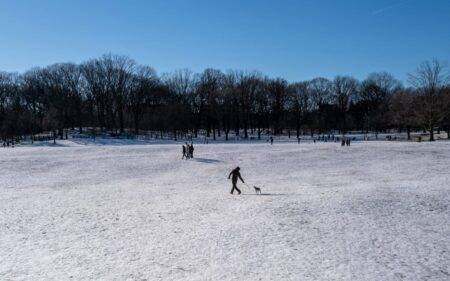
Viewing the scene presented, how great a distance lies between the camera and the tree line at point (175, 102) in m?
93.9

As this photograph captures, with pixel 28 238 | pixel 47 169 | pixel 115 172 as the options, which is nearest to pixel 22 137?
pixel 47 169

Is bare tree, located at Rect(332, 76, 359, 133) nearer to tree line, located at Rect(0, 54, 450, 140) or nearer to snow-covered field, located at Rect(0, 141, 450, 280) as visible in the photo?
tree line, located at Rect(0, 54, 450, 140)

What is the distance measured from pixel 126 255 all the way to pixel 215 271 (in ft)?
11.1

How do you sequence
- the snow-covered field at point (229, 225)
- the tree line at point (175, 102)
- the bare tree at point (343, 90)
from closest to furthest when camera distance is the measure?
the snow-covered field at point (229, 225) → the tree line at point (175, 102) → the bare tree at point (343, 90)

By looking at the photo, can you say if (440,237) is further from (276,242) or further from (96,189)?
(96,189)

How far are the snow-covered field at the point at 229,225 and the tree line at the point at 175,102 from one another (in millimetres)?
56842

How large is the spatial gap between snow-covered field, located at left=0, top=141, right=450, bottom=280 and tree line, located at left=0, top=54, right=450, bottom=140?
56.8 metres

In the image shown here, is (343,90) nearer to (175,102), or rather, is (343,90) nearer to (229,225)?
(175,102)

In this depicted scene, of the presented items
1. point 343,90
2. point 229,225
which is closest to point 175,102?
point 343,90

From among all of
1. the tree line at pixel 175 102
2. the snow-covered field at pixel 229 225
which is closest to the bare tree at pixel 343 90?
the tree line at pixel 175 102

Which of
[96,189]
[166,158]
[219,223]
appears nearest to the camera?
[219,223]

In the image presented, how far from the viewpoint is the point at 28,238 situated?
17297 millimetres

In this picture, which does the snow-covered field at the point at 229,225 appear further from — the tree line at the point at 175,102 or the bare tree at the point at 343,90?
the bare tree at the point at 343,90

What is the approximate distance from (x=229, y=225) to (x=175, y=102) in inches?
3353
